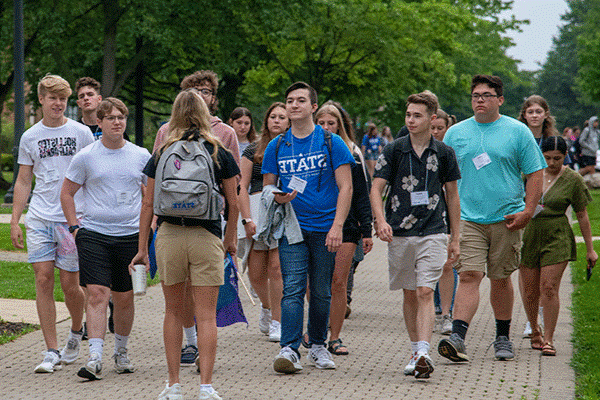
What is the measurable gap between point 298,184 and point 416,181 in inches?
32.0

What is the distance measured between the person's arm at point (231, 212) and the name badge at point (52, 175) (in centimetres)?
157

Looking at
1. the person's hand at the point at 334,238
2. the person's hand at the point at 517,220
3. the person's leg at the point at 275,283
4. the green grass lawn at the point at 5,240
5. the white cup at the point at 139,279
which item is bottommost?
the green grass lawn at the point at 5,240

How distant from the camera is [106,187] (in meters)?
6.12

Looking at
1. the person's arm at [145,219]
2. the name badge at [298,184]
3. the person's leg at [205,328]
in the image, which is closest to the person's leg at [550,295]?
the name badge at [298,184]

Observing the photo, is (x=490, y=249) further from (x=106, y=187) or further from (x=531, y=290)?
(x=106, y=187)

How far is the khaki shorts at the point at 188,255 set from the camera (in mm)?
5195

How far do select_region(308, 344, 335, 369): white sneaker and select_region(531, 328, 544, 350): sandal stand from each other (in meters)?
1.80

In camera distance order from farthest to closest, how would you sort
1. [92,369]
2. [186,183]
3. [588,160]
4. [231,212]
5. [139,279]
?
[588,160] → [139,279] → [92,369] → [231,212] → [186,183]

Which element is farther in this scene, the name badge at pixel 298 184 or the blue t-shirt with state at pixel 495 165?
the blue t-shirt with state at pixel 495 165

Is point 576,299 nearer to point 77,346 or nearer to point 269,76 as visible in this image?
point 77,346

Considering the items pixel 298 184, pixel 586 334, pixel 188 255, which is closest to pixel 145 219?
pixel 188 255

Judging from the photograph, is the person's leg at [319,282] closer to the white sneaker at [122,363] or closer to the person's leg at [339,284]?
the person's leg at [339,284]

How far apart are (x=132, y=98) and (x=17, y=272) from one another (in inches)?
939

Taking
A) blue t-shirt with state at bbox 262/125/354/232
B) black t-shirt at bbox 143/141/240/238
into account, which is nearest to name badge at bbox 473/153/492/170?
blue t-shirt with state at bbox 262/125/354/232
